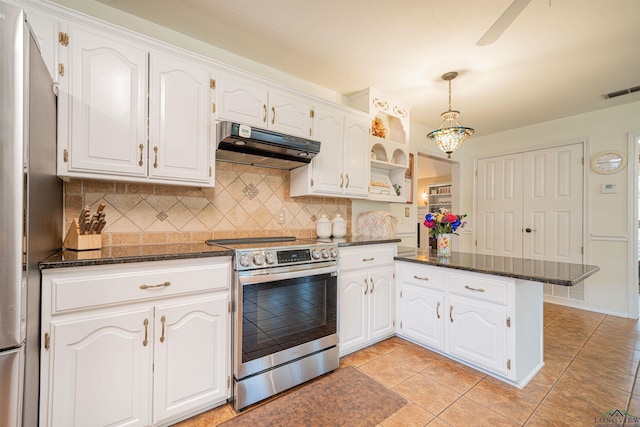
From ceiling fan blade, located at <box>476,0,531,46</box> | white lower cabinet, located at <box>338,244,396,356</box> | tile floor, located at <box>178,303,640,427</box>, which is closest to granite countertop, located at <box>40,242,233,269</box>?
tile floor, located at <box>178,303,640,427</box>

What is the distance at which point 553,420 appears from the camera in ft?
5.30

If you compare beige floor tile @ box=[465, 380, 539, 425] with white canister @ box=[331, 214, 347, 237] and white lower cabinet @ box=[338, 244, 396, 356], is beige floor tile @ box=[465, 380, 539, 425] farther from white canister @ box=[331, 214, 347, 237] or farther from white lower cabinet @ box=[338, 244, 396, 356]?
white canister @ box=[331, 214, 347, 237]

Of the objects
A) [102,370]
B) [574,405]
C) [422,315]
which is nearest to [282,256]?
[102,370]

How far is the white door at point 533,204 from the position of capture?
3770 millimetres

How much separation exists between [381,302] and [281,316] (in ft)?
3.69

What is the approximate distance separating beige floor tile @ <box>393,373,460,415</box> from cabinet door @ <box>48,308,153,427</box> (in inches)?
62.5

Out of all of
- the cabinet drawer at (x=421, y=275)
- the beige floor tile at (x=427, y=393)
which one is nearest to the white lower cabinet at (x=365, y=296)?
the cabinet drawer at (x=421, y=275)

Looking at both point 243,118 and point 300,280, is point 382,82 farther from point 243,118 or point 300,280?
point 300,280

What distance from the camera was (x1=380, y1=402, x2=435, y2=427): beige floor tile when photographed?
1.59 m

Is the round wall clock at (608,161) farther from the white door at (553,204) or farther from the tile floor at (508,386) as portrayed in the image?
the tile floor at (508,386)

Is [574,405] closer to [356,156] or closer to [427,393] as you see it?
[427,393]

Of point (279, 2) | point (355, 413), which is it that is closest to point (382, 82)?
point (279, 2)

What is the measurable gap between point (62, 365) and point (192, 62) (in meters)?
1.86

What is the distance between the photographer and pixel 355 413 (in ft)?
5.46
